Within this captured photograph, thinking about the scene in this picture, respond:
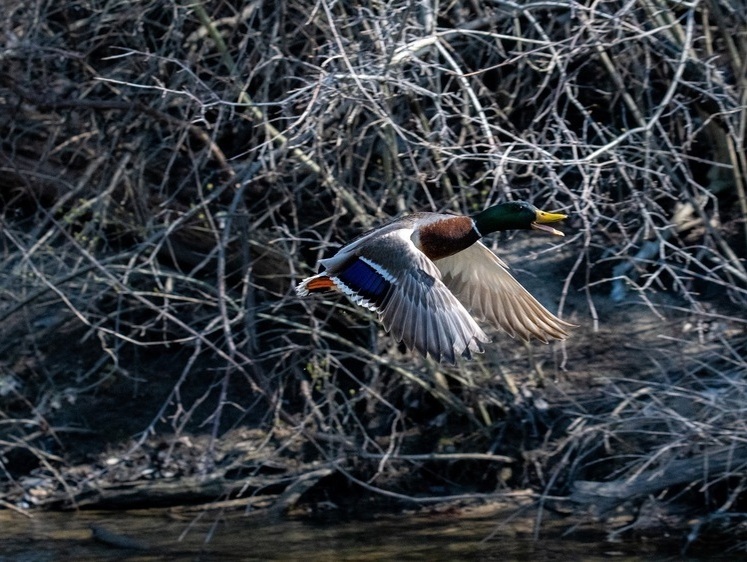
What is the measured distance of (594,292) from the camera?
805cm

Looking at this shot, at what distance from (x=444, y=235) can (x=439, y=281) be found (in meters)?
0.52

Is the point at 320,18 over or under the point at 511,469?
over

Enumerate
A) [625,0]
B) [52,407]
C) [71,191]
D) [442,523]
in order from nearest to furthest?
[625,0] < [442,523] < [71,191] < [52,407]

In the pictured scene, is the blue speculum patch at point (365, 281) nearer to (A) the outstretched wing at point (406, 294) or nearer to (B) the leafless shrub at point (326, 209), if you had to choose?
(A) the outstretched wing at point (406, 294)

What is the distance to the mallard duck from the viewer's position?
183 inches

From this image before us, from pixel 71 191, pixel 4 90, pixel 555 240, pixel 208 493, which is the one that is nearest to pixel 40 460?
pixel 208 493

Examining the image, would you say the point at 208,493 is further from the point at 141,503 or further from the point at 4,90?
the point at 4,90

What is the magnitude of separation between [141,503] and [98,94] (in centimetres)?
284

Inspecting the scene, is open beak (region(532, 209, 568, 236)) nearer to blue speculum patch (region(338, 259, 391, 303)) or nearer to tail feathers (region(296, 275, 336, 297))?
blue speculum patch (region(338, 259, 391, 303))

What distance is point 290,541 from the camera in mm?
6859

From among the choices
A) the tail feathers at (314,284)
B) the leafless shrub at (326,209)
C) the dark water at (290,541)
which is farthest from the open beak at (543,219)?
the dark water at (290,541)

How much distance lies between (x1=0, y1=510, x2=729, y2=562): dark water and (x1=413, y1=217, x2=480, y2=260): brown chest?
6.20ft

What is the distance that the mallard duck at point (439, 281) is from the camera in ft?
15.3

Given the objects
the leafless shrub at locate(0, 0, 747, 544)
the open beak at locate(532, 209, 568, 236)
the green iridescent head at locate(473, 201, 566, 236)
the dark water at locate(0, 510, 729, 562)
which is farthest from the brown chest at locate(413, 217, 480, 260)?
the dark water at locate(0, 510, 729, 562)
